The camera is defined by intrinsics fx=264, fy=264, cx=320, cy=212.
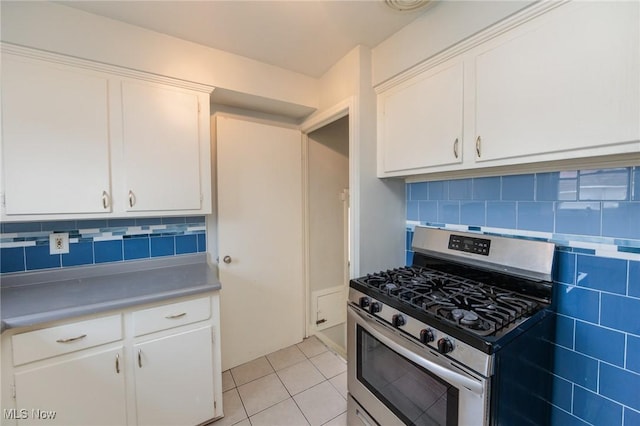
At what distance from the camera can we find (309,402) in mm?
1783

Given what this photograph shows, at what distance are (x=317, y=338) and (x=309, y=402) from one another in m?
0.79

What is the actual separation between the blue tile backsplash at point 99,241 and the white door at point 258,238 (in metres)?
0.26

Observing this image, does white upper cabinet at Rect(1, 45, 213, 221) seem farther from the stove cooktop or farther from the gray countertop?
the stove cooktop

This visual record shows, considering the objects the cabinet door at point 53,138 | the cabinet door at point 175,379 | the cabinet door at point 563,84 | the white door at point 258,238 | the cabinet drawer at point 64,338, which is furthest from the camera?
the white door at point 258,238

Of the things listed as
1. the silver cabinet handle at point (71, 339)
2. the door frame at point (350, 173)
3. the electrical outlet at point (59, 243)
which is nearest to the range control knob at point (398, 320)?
the door frame at point (350, 173)

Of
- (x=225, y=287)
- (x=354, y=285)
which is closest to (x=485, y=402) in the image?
(x=354, y=285)

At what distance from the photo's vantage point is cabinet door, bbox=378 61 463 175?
1.34 meters

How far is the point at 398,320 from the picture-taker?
116 centimetres

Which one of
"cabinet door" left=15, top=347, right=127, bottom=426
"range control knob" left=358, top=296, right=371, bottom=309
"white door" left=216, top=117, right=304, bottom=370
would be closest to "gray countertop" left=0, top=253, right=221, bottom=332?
"cabinet door" left=15, top=347, right=127, bottom=426

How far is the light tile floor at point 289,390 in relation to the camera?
166cm

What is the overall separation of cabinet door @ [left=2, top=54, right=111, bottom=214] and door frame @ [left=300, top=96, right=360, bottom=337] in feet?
4.51

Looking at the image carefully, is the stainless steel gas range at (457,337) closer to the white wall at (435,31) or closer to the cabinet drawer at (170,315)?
the cabinet drawer at (170,315)

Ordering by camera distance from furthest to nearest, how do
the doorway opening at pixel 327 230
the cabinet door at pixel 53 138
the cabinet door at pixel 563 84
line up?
the doorway opening at pixel 327 230 < the cabinet door at pixel 53 138 < the cabinet door at pixel 563 84

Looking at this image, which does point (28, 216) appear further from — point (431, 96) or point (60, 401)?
point (431, 96)
